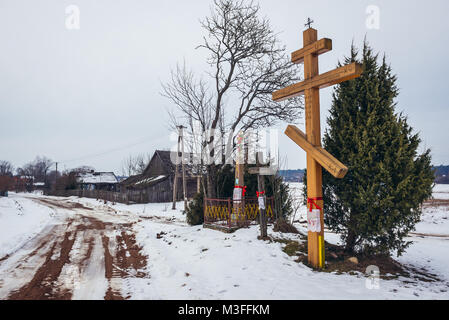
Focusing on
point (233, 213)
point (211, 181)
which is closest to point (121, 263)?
point (233, 213)

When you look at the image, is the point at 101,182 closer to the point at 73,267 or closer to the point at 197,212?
the point at 197,212

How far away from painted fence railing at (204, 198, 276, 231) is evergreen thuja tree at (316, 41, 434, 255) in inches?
135

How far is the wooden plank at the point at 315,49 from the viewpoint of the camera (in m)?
5.50

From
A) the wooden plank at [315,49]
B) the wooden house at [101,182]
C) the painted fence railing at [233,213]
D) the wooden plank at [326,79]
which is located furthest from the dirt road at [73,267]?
the wooden house at [101,182]

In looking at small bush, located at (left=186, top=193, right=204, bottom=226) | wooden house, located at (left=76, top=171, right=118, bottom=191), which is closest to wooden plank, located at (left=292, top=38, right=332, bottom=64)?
small bush, located at (left=186, top=193, right=204, bottom=226)

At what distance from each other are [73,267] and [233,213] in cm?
501

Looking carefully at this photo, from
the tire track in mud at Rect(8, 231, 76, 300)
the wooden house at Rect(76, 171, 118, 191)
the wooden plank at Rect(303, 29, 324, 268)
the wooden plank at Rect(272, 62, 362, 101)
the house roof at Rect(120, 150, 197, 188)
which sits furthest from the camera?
the wooden house at Rect(76, 171, 118, 191)

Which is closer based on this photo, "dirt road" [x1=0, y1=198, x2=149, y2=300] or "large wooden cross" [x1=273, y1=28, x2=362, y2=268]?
"dirt road" [x1=0, y1=198, x2=149, y2=300]

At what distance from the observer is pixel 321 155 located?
537 centimetres

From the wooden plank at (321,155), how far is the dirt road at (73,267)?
4304 mm

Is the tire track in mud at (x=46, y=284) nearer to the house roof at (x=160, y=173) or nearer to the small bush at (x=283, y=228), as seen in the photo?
the small bush at (x=283, y=228)

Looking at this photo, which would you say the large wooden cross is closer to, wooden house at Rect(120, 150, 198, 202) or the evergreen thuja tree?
the evergreen thuja tree

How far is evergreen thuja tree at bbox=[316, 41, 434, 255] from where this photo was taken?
555 cm
